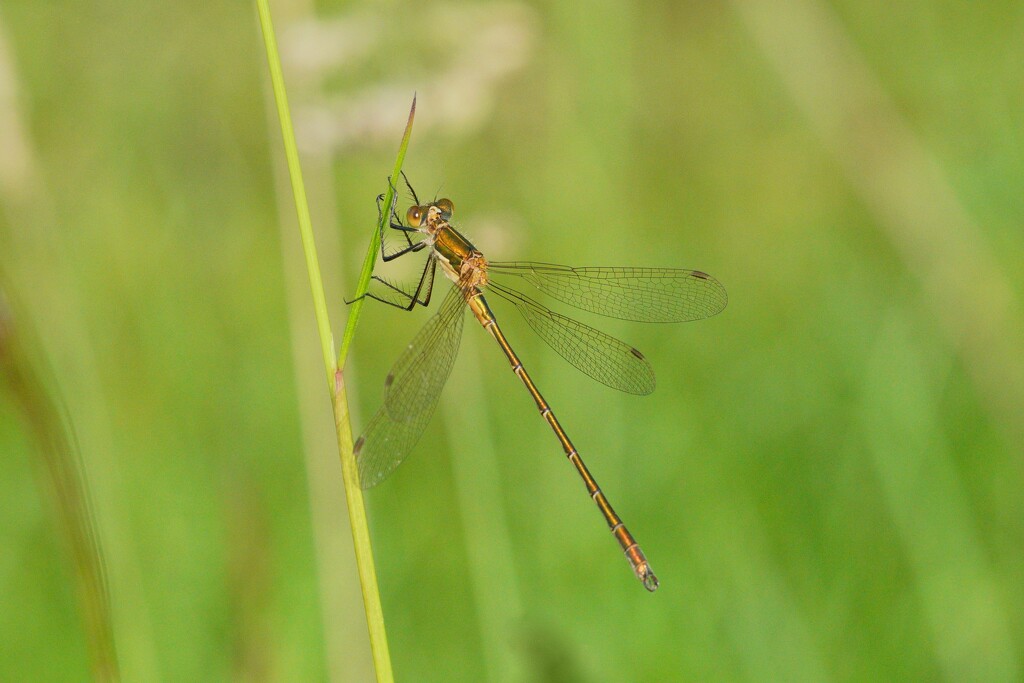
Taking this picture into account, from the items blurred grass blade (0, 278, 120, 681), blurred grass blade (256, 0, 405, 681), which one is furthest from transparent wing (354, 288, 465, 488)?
blurred grass blade (0, 278, 120, 681)

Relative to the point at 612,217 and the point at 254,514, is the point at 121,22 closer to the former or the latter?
the point at 612,217

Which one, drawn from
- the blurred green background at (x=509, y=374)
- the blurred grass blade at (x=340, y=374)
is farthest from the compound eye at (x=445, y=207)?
the blurred grass blade at (x=340, y=374)

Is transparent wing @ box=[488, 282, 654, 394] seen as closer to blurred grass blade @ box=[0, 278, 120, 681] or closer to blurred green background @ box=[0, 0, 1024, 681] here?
blurred green background @ box=[0, 0, 1024, 681]

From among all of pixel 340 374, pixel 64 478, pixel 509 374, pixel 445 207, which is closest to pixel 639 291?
pixel 445 207

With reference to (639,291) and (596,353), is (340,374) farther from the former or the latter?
(639,291)

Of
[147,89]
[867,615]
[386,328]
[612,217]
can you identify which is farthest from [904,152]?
[147,89]

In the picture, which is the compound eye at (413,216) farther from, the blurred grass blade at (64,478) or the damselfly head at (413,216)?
the blurred grass blade at (64,478)
